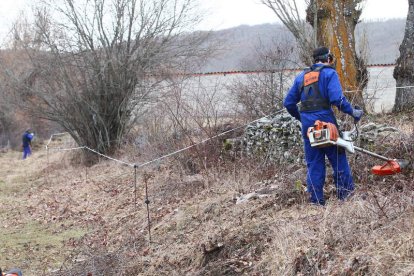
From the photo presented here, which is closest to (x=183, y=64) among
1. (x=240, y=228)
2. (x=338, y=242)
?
(x=240, y=228)

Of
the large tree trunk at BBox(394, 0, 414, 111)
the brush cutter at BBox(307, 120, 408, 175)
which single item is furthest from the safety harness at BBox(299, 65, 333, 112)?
the large tree trunk at BBox(394, 0, 414, 111)

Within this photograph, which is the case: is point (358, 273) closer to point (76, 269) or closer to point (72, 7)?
point (76, 269)

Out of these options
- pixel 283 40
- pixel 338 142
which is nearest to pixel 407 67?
pixel 338 142

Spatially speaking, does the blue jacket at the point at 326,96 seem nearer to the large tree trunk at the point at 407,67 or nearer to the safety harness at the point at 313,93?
the safety harness at the point at 313,93

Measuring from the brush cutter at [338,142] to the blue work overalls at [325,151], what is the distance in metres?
0.21

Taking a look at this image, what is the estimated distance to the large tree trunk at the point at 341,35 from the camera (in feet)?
38.4

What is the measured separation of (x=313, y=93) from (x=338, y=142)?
70cm

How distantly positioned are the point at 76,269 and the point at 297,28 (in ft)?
25.6

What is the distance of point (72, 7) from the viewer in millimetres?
19875

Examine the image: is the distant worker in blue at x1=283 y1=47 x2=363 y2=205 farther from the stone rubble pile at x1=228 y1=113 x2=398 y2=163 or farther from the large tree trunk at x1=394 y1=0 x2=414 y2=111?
the large tree trunk at x1=394 y1=0 x2=414 y2=111

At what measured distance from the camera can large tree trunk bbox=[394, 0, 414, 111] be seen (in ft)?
36.3

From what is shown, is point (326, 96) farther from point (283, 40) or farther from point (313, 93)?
point (283, 40)

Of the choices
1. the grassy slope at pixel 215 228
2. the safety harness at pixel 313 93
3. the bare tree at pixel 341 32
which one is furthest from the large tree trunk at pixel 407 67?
the safety harness at pixel 313 93

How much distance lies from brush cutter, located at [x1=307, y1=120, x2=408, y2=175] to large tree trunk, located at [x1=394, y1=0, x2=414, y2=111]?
178 inches
